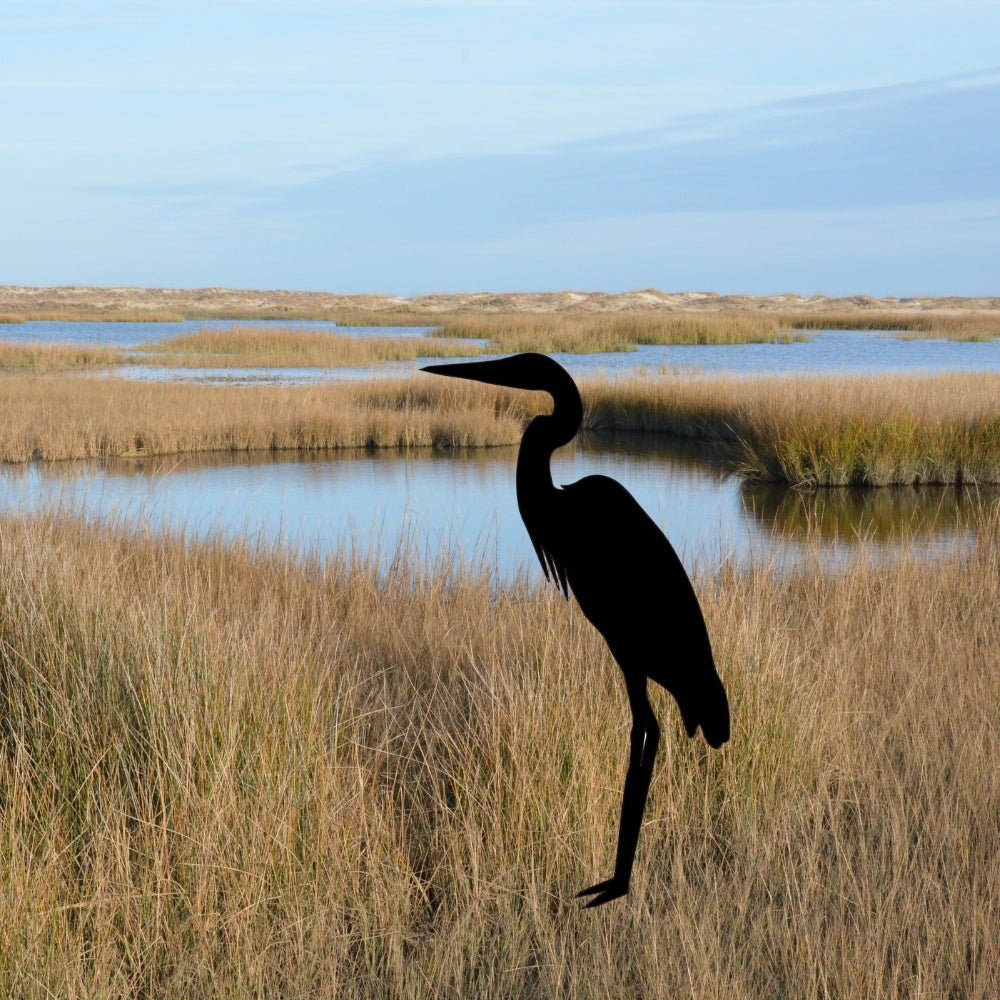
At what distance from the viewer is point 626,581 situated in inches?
37.3

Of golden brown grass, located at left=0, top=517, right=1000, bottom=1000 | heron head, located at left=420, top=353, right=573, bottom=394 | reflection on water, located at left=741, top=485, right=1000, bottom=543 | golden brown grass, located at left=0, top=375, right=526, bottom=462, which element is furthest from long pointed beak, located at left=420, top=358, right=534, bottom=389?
golden brown grass, located at left=0, top=375, right=526, bottom=462

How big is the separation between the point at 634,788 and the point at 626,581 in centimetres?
18

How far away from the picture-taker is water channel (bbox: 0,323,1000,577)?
8.69 m

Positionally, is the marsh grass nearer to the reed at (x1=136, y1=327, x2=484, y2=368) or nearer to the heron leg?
the reed at (x1=136, y1=327, x2=484, y2=368)

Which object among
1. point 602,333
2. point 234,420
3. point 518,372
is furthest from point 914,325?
point 518,372

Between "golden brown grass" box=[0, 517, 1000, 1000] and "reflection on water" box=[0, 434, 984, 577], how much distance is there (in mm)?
3633

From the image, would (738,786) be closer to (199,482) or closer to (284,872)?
(284,872)

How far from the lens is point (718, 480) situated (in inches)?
513

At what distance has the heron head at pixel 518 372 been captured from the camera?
84 cm

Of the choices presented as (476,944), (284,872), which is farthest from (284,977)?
(476,944)

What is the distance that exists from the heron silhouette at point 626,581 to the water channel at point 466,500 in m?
5.48

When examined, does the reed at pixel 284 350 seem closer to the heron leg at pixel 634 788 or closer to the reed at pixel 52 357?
the reed at pixel 52 357

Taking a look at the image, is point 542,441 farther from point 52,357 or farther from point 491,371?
point 52,357

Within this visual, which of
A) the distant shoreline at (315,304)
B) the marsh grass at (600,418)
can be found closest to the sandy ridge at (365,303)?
the distant shoreline at (315,304)
